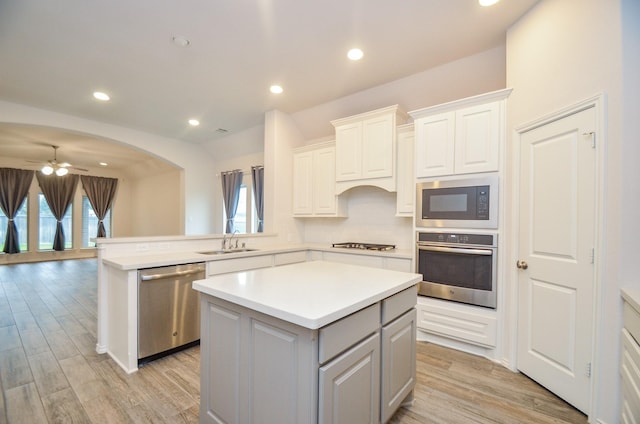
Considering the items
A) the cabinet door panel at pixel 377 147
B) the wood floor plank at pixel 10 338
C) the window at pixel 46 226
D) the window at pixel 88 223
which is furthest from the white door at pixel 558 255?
the window at pixel 46 226

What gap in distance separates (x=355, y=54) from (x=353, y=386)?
286 centimetres

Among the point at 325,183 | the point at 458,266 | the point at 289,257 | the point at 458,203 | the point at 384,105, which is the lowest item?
the point at 289,257

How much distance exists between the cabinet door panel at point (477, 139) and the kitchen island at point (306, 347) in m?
1.42

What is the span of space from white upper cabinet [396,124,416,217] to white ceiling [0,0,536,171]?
0.68 meters

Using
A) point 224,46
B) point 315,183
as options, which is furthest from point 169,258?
point 315,183

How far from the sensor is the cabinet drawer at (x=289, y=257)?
12.0 ft

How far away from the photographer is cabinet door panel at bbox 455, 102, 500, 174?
2.53 meters

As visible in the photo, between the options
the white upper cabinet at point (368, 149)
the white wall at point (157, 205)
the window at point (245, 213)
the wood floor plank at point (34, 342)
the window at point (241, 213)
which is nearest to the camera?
the wood floor plank at point (34, 342)

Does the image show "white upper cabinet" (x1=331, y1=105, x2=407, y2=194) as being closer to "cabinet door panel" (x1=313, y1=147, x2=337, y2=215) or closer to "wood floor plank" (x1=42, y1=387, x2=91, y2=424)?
"cabinet door panel" (x1=313, y1=147, x2=337, y2=215)

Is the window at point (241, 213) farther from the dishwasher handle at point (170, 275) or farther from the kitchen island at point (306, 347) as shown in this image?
the kitchen island at point (306, 347)

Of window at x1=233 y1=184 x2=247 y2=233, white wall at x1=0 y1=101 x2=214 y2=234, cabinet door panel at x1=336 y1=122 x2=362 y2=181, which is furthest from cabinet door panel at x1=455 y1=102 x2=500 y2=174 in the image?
white wall at x1=0 y1=101 x2=214 y2=234

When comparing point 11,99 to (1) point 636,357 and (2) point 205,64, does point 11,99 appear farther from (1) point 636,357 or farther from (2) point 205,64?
(1) point 636,357

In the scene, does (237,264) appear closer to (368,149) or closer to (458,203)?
(368,149)

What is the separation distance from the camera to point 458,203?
2.72 meters
